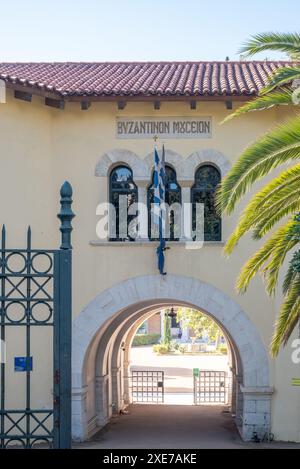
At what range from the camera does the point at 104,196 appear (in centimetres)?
1981

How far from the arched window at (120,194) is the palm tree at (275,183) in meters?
4.62

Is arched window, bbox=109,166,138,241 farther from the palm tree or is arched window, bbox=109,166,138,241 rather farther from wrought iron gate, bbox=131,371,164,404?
wrought iron gate, bbox=131,371,164,404

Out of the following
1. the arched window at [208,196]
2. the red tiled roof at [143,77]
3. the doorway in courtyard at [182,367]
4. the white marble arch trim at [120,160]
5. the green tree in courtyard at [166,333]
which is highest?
the red tiled roof at [143,77]

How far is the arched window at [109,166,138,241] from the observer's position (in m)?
20.0

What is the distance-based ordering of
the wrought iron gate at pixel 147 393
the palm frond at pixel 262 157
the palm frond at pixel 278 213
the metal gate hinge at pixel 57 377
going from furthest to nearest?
the wrought iron gate at pixel 147 393, the palm frond at pixel 278 213, the palm frond at pixel 262 157, the metal gate hinge at pixel 57 377

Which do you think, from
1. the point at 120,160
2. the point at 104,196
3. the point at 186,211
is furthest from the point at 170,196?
the point at 104,196

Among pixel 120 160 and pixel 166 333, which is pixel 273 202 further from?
pixel 166 333

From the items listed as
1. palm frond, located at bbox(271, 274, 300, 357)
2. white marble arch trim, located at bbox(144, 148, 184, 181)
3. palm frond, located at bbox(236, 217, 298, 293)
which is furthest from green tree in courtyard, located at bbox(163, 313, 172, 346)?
palm frond, located at bbox(271, 274, 300, 357)

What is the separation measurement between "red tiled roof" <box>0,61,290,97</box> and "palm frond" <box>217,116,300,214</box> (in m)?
5.04

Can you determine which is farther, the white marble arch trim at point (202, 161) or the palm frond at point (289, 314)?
the white marble arch trim at point (202, 161)

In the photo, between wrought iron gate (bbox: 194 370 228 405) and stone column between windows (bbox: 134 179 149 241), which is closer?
stone column between windows (bbox: 134 179 149 241)

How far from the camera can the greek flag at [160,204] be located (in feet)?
60.9

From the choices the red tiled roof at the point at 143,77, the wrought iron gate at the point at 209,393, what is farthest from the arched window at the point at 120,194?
the wrought iron gate at the point at 209,393

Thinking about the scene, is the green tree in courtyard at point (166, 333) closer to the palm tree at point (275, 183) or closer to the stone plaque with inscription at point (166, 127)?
the stone plaque with inscription at point (166, 127)
